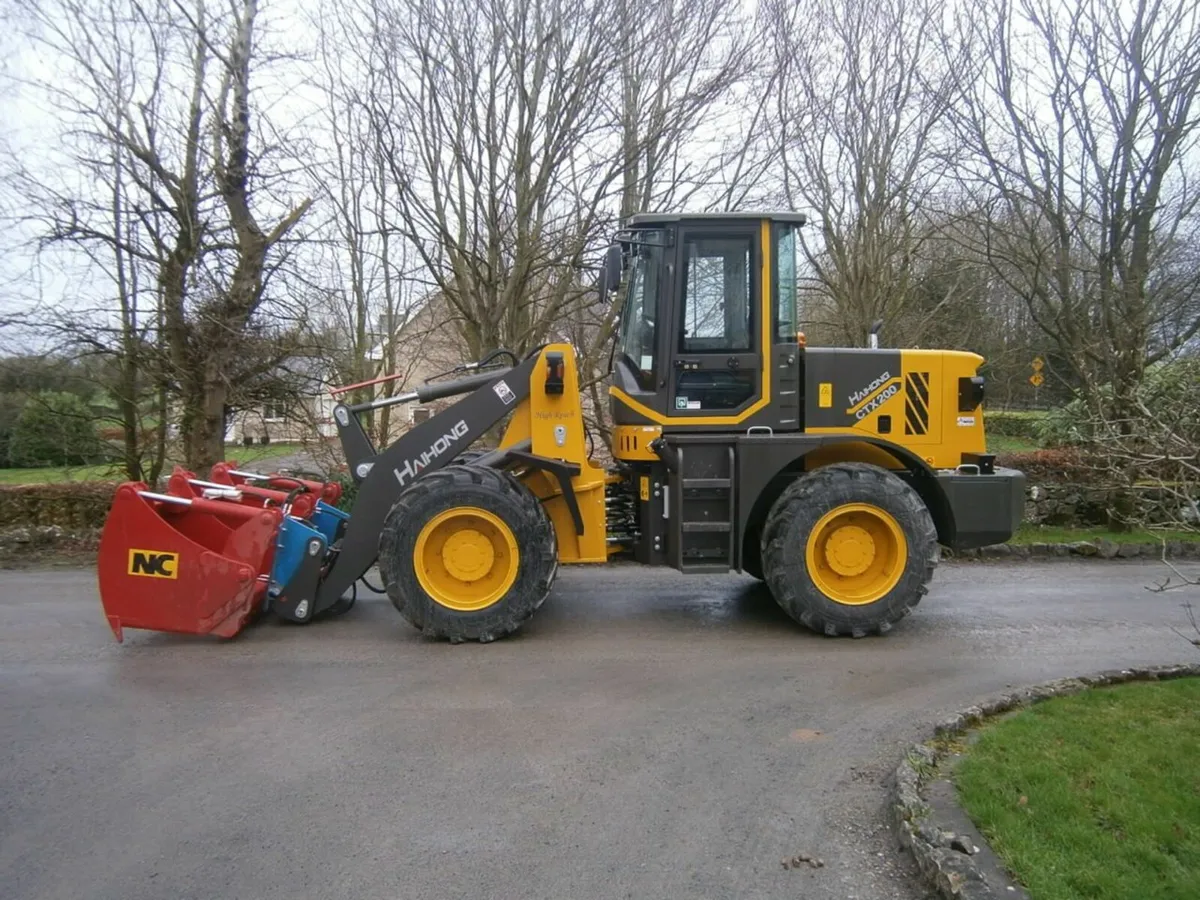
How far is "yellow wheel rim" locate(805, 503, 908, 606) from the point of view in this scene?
6543mm

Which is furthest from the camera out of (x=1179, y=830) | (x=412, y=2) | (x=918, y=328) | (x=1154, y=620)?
(x=918, y=328)

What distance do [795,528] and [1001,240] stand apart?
764 centimetres

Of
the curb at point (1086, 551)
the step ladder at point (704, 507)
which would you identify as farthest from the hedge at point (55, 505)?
the curb at point (1086, 551)

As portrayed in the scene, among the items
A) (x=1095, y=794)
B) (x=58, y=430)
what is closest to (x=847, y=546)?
(x=1095, y=794)

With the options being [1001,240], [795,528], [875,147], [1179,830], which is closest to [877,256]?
[875,147]

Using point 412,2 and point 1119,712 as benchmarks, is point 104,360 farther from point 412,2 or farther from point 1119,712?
point 1119,712

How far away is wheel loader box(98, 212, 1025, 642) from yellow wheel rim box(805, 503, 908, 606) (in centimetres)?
1

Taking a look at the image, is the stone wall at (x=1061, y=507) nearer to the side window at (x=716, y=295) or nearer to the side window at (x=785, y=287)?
the side window at (x=785, y=287)

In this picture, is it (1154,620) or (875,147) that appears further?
(875,147)

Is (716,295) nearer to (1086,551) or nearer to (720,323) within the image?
(720,323)

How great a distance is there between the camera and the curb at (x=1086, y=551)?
9805 millimetres

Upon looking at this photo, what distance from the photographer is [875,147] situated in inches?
575

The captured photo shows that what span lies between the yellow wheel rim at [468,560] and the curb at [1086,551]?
5.74 metres

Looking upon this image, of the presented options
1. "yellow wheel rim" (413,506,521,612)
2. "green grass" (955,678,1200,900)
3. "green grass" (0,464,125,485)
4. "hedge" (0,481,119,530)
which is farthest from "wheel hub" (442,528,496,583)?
"green grass" (0,464,125,485)
